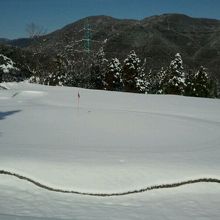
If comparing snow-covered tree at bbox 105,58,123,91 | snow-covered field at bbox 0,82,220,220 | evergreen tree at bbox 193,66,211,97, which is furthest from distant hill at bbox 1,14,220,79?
snow-covered field at bbox 0,82,220,220

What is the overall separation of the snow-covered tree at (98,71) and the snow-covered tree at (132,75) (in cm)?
224

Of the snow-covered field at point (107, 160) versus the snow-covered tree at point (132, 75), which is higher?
the snow-covered tree at point (132, 75)

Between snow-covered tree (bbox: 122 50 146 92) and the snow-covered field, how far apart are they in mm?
22012

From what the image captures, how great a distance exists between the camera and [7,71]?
30.3 m

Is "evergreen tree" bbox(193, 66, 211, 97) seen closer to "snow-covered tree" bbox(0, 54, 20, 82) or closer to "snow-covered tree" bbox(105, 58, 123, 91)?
"snow-covered tree" bbox(105, 58, 123, 91)

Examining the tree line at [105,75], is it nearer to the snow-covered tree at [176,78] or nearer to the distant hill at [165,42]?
the snow-covered tree at [176,78]

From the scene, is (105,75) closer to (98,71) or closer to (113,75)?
(113,75)

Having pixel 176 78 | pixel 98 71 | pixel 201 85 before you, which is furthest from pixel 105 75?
pixel 201 85

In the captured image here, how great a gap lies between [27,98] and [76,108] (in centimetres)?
348

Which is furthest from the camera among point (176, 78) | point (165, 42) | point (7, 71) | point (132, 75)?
point (165, 42)

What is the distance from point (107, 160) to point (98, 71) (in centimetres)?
2857

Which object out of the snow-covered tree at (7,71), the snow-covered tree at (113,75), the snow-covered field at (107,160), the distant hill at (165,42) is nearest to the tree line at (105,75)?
the snow-covered tree at (113,75)

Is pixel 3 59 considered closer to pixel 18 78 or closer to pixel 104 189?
pixel 18 78

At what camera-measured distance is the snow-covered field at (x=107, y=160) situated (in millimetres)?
7594
